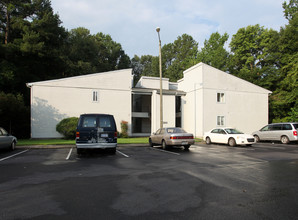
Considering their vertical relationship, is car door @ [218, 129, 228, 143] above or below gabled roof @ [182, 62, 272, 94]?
below

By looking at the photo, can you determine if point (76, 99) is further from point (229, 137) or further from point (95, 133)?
point (229, 137)

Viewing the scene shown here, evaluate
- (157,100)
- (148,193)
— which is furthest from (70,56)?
(148,193)

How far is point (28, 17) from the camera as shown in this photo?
32312 mm

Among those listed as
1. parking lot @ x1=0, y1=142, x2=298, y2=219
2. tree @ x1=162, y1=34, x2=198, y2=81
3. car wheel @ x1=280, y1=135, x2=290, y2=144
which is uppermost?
tree @ x1=162, y1=34, x2=198, y2=81

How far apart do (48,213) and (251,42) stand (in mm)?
44894

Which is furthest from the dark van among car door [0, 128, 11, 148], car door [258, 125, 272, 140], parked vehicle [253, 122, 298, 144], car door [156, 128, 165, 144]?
car door [258, 125, 272, 140]

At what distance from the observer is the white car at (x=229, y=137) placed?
1468 centimetres

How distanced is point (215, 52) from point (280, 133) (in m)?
30.7

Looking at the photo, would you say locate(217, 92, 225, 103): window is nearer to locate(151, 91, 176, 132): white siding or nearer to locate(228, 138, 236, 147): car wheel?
locate(151, 91, 176, 132): white siding

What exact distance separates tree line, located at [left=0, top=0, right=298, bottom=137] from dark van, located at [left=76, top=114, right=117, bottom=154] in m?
13.2

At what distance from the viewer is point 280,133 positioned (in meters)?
17.6

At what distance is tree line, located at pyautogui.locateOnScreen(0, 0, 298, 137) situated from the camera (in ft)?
82.8

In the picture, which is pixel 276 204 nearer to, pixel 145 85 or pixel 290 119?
pixel 145 85

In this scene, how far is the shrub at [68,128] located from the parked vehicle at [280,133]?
17739 mm
